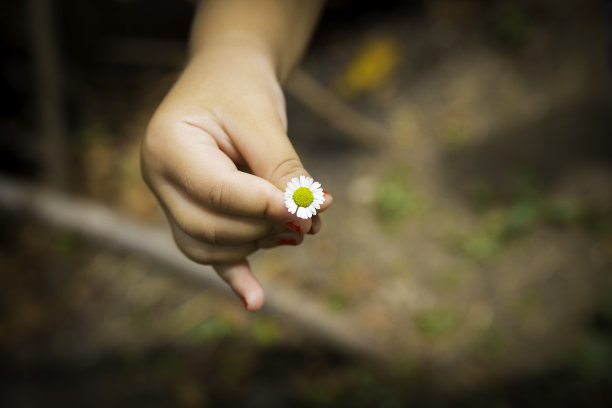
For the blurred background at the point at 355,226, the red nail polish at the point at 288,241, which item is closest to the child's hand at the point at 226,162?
the red nail polish at the point at 288,241

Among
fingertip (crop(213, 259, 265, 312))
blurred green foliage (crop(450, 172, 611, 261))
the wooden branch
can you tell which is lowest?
fingertip (crop(213, 259, 265, 312))

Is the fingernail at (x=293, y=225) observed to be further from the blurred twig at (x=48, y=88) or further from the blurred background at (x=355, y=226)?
the blurred twig at (x=48, y=88)

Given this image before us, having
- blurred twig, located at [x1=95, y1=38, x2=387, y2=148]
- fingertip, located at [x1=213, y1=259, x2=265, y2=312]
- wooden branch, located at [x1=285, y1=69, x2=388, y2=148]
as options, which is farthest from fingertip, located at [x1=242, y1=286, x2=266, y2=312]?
wooden branch, located at [x1=285, y1=69, x2=388, y2=148]

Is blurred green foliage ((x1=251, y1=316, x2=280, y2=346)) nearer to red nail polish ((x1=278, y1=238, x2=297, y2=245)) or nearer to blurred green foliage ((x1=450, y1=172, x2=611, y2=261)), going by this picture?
blurred green foliage ((x1=450, y1=172, x2=611, y2=261))

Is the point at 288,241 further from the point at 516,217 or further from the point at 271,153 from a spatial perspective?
the point at 516,217

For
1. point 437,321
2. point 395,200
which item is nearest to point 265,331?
point 437,321

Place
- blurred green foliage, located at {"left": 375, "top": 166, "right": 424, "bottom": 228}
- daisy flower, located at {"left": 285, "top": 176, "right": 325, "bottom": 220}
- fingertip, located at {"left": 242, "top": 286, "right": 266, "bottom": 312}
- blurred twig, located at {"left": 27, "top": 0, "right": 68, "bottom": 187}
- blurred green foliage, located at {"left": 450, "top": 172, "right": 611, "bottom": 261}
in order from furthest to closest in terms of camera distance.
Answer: blurred green foliage, located at {"left": 375, "top": 166, "right": 424, "bottom": 228}, blurred green foliage, located at {"left": 450, "top": 172, "right": 611, "bottom": 261}, blurred twig, located at {"left": 27, "top": 0, "right": 68, "bottom": 187}, fingertip, located at {"left": 242, "top": 286, "right": 266, "bottom": 312}, daisy flower, located at {"left": 285, "top": 176, "right": 325, "bottom": 220}

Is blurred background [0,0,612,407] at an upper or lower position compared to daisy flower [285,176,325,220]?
upper
